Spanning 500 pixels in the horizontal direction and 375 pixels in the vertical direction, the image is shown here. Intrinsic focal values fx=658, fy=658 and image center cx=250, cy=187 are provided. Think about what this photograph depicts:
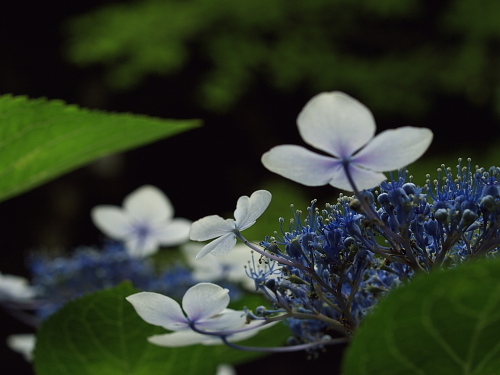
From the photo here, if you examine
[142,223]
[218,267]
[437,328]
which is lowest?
[437,328]

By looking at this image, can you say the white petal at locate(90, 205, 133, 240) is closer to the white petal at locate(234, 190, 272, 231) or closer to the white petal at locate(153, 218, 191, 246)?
the white petal at locate(153, 218, 191, 246)

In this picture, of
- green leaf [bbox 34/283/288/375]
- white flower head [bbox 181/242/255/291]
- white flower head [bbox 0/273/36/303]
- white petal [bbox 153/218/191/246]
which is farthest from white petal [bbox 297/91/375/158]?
white flower head [bbox 0/273/36/303]

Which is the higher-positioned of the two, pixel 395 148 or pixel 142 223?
pixel 142 223

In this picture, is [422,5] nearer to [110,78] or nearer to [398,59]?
[398,59]

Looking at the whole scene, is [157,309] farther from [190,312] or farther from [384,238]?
[384,238]

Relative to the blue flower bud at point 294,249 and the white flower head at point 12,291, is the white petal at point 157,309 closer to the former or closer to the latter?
the blue flower bud at point 294,249

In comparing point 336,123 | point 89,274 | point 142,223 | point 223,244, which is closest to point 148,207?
point 142,223
